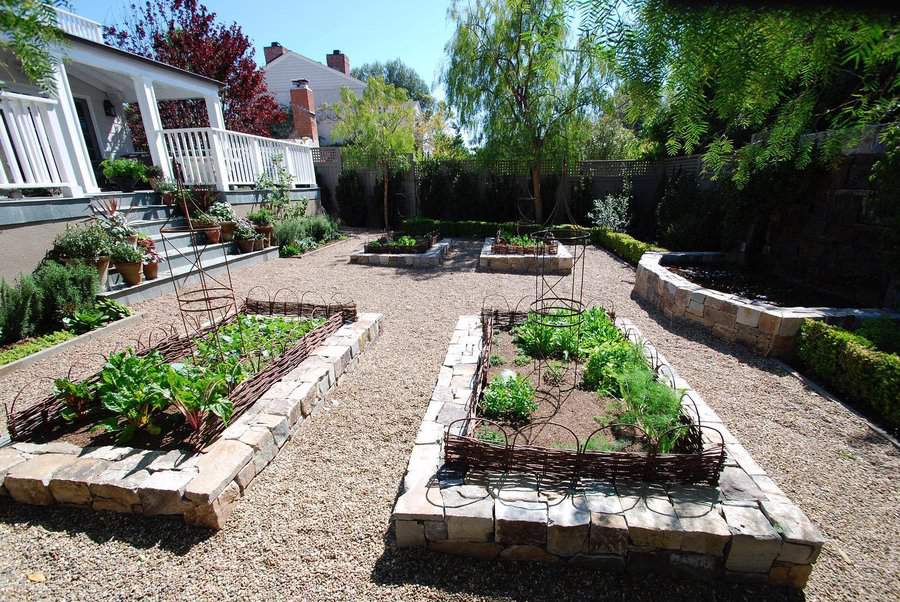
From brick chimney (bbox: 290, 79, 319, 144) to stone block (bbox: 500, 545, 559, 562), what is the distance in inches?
698

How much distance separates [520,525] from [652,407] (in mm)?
1245

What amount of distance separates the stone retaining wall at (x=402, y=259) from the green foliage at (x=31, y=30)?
695 centimetres

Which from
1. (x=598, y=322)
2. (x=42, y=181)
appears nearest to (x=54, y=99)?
(x=42, y=181)

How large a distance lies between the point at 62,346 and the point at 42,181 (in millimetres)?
3020

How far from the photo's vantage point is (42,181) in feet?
18.3

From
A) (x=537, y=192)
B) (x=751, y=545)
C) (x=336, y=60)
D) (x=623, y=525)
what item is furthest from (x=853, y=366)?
(x=336, y=60)

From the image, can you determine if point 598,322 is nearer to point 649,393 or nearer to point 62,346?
point 649,393

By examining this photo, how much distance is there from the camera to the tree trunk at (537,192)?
36.5ft

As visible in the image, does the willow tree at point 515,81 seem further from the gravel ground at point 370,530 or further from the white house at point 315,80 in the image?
the white house at point 315,80

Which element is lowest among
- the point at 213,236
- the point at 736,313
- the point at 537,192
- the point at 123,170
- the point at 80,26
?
the point at 736,313

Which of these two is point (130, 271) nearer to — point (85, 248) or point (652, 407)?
point (85, 248)

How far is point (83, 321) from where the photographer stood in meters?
4.61

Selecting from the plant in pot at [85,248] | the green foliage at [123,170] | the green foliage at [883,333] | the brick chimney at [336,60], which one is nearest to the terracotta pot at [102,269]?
the plant in pot at [85,248]

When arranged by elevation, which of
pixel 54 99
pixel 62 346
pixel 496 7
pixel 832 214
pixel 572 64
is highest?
pixel 496 7
